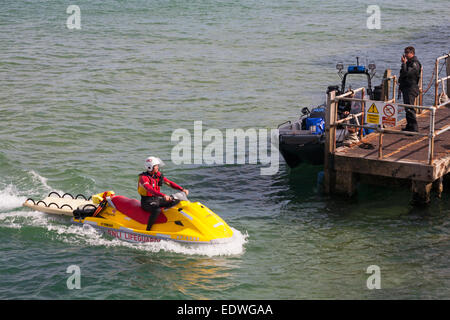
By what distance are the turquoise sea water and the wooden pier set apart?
55cm

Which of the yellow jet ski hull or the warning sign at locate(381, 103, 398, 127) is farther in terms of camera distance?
the warning sign at locate(381, 103, 398, 127)

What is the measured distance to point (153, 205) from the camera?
50.1 ft

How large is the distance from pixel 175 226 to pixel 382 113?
222 inches

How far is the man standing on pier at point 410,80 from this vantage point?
713 inches

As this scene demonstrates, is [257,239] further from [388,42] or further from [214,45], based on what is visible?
[388,42]

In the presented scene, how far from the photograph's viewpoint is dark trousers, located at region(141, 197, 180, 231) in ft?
49.9

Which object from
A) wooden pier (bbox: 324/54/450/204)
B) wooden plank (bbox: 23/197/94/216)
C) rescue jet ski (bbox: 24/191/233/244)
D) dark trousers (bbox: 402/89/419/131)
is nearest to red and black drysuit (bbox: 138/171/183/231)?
rescue jet ski (bbox: 24/191/233/244)

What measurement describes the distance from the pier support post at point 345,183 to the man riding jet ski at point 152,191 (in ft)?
14.3

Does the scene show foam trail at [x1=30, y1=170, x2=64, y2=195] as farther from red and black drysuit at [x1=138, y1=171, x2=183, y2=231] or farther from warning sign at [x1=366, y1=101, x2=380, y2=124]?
warning sign at [x1=366, y1=101, x2=380, y2=124]

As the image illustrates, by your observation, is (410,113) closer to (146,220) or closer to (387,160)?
(387,160)

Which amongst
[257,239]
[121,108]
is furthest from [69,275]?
[121,108]

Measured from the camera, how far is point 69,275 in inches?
566

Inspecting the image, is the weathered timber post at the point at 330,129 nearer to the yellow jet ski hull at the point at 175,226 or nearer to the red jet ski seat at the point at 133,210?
the yellow jet ski hull at the point at 175,226

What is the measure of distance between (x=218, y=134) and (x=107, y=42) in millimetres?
15590
